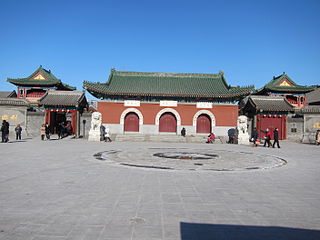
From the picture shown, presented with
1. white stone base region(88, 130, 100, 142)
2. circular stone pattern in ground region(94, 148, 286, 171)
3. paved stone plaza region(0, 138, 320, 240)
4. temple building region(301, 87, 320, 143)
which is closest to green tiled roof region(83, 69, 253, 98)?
white stone base region(88, 130, 100, 142)

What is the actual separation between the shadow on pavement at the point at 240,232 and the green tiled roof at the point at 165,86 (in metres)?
19.4

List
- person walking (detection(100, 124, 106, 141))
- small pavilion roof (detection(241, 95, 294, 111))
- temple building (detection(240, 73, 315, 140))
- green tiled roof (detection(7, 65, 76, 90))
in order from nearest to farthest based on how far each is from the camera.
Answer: person walking (detection(100, 124, 106, 141)) < small pavilion roof (detection(241, 95, 294, 111)) < temple building (detection(240, 73, 315, 140)) < green tiled roof (detection(7, 65, 76, 90))

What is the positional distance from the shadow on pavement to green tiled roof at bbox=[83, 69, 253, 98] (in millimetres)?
19413

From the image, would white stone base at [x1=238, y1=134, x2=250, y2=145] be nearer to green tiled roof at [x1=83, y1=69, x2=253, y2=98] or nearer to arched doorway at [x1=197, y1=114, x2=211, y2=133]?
green tiled roof at [x1=83, y1=69, x2=253, y2=98]

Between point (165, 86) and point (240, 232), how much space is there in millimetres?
21669

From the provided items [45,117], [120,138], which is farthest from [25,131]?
[120,138]

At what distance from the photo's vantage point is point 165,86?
24.1m

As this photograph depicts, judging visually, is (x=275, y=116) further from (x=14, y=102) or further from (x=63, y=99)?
(x=14, y=102)

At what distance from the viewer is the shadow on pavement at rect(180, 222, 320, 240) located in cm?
285

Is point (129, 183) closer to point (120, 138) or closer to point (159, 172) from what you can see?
point (159, 172)

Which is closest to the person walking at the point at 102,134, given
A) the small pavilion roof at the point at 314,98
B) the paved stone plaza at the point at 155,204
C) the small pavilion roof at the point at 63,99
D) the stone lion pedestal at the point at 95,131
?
the stone lion pedestal at the point at 95,131

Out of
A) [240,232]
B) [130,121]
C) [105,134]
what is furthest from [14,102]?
[240,232]

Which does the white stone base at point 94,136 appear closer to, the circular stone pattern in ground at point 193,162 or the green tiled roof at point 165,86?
the green tiled roof at point 165,86

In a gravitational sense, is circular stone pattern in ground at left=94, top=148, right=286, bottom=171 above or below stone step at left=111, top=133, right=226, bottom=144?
below
